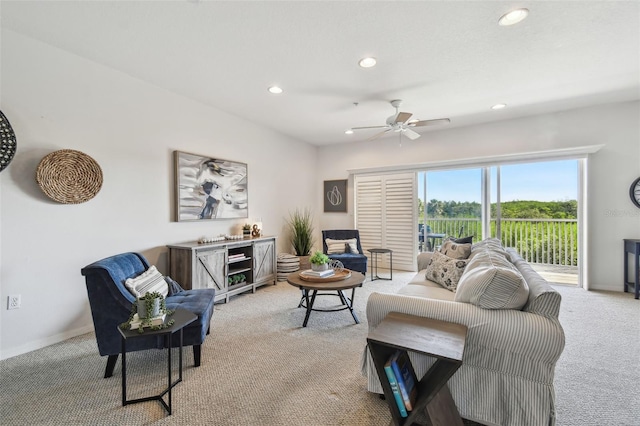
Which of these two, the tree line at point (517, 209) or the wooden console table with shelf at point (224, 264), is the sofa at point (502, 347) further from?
the tree line at point (517, 209)

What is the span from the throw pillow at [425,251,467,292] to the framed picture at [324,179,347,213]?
125 inches

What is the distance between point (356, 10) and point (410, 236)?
4.15 meters

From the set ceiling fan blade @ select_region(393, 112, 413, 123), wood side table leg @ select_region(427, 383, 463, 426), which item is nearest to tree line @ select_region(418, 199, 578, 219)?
ceiling fan blade @ select_region(393, 112, 413, 123)

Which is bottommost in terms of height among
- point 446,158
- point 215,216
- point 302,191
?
point 215,216

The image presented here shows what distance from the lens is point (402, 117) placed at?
3406mm

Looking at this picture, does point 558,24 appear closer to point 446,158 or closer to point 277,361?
point 446,158

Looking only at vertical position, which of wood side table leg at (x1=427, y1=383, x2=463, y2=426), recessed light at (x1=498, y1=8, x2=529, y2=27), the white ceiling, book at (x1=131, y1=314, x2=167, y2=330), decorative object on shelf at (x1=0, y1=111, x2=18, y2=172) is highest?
the white ceiling

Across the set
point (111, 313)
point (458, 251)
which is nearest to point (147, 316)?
point (111, 313)

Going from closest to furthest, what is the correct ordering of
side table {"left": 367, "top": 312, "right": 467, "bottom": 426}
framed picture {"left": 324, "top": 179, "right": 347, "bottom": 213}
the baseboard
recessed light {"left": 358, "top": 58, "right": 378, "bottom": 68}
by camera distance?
side table {"left": 367, "top": 312, "right": 467, "bottom": 426} < the baseboard < recessed light {"left": 358, "top": 58, "right": 378, "bottom": 68} < framed picture {"left": 324, "top": 179, "right": 347, "bottom": 213}

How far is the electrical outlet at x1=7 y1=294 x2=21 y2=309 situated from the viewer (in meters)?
2.35

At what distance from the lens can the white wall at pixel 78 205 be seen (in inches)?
93.5

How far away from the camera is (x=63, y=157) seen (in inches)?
101

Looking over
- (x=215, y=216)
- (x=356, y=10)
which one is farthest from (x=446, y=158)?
(x=215, y=216)

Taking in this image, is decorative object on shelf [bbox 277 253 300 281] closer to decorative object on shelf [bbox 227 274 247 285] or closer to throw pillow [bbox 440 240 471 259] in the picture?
decorative object on shelf [bbox 227 274 247 285]
